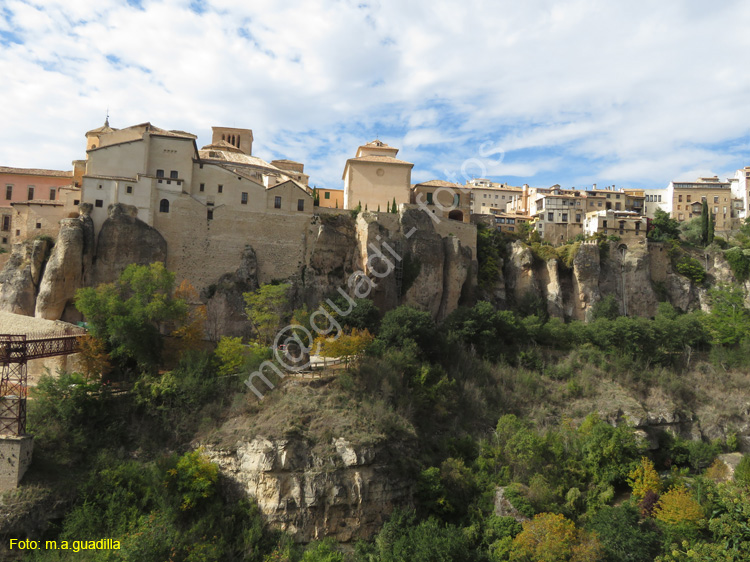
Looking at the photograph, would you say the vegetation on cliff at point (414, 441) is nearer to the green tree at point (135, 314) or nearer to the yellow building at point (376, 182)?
the green tree at point (135, 314)

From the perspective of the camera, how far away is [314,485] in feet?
82.5

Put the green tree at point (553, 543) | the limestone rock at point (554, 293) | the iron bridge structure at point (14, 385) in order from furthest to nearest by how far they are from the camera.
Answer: the limestone rock at point (554, 293)
the green tree at point (553, 543)
the iron bridge structure at point (14, 385)

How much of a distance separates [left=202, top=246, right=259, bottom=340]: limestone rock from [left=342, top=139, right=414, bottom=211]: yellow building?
1008 cm

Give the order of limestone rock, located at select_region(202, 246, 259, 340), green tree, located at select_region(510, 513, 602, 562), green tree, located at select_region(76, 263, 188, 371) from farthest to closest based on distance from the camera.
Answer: limestone rock, located at select_region(202, 246, 259, 340), green tree, located at select_region(76, 263, 188, 371), green tree, located at select_region(510, 513, 602, 562)

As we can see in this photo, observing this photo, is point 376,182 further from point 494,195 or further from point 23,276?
point 494,195

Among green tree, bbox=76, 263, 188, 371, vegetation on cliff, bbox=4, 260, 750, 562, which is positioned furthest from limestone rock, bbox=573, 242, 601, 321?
green tree, bbox=76, 263, 188, 371

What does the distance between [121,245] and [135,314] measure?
6.38 meters

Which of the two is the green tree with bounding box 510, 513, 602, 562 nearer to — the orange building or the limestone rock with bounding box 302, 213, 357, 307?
the limestone rock with bounding box 302, 213, 357, 307

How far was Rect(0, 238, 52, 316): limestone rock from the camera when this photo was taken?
3152 centimetres

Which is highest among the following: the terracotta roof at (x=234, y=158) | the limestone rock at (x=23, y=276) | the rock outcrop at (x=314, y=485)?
the terracotta roof at (x=234, y=158)

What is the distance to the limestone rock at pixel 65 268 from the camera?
31.3 meters

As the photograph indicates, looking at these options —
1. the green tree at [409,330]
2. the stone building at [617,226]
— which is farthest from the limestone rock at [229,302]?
the stone building at [617,226]

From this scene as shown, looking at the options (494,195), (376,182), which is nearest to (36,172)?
(376,182)

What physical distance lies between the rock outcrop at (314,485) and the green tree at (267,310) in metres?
7.70
